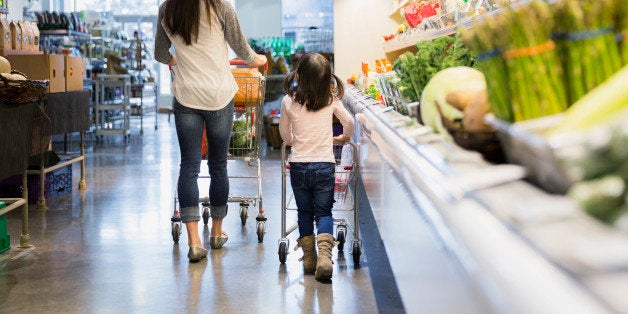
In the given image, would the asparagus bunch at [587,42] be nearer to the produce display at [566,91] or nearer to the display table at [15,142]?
the produce display at [566,91]

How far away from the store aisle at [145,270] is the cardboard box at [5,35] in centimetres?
147

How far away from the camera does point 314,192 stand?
13.8ft

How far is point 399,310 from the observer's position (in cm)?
355

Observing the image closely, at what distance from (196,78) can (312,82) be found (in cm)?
62

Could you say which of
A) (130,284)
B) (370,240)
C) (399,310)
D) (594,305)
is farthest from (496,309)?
(370,240)

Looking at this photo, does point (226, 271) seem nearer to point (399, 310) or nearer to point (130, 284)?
point (130, 284)

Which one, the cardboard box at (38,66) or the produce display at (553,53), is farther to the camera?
the cardboard box at (38,66)

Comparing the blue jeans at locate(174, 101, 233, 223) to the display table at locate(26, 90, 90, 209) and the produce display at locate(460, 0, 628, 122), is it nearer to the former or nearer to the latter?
the display table at locate(26, 90, 90, 209)

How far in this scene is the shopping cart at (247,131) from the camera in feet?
16.3

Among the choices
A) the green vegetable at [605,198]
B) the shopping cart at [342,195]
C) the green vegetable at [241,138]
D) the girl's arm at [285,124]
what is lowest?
the shopping cart at [342,195]

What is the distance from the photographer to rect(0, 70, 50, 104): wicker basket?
15.3 ft

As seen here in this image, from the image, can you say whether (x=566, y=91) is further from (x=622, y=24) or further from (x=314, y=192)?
(x=314, y=192)

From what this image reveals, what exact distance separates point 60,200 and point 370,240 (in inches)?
111

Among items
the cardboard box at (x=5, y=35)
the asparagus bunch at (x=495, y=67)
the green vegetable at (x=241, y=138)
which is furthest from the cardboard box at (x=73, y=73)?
the asparagus bunch at (x=495, y=67)
